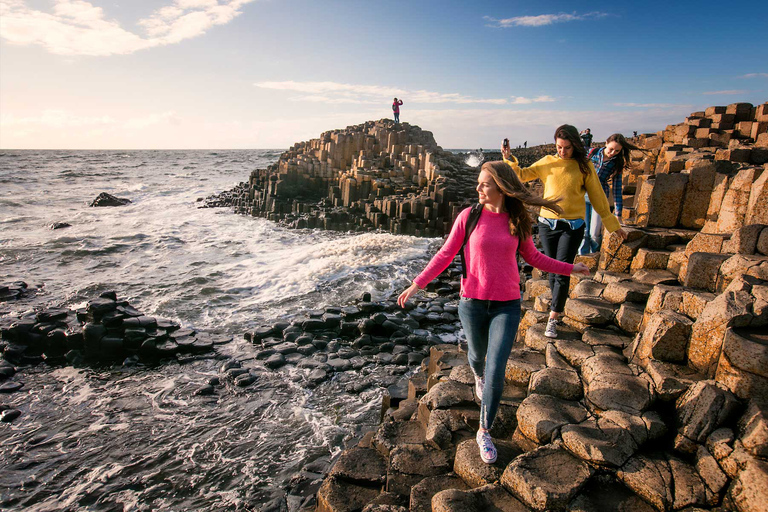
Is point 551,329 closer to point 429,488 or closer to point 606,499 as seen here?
point 606,499

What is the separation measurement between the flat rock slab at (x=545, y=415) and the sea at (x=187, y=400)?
256 centimetres

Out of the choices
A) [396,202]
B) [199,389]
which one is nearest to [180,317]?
[199,389]

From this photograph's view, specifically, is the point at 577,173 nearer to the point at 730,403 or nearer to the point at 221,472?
the point at 730,403

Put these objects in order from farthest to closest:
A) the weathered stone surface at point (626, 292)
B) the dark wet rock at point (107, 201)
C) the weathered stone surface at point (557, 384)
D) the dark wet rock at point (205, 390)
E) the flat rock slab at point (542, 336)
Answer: the dark wet rock at point (107, 201) < the dark wet rock at point (205, 390) < the weathered stone surface at point (626, 292) < the flat rock slab at point (542, 336) < the weathered stone surface at point (557, 384)

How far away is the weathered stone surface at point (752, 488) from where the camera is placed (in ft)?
7.54

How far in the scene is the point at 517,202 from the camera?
302cm

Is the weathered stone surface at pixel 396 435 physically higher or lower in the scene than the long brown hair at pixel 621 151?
lower

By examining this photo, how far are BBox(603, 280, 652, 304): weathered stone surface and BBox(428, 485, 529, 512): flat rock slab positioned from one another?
3.01 meters

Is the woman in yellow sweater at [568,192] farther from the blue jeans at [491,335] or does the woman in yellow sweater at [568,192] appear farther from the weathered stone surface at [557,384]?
the blue jeans at [491,335]

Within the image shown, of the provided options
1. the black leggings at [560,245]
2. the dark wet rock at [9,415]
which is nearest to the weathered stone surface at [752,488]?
the black leggings at [560,245]

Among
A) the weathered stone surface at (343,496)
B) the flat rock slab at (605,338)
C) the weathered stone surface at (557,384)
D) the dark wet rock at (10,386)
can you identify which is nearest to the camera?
the weathered stone surface at (343,496)

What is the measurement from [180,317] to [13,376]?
312 cm

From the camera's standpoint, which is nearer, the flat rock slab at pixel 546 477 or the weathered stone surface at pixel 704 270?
the flat rock slab at pixel 546 477

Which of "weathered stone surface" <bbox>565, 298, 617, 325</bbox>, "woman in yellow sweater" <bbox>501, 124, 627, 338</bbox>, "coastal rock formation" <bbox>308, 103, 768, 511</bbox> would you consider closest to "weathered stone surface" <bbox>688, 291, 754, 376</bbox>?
"coastal rock formation" <bbox>308, 103, 768, 511</bbox>
